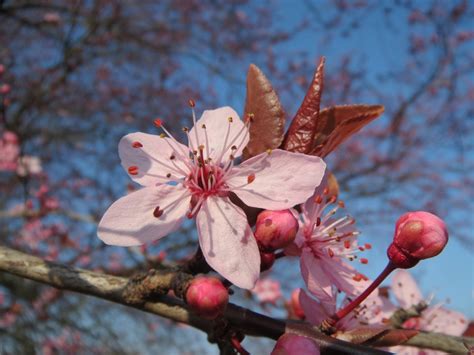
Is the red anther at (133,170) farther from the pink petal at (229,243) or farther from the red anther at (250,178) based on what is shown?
the red anther at (250,178)

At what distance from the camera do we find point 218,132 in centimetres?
147

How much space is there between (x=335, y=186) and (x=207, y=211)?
470 mm

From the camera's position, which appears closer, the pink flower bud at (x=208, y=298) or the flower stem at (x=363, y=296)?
the pink flower bud at (x=208, y=298)

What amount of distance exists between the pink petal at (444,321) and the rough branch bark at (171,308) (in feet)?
2.18

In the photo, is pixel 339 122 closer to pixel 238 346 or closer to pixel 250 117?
pixel 250 117

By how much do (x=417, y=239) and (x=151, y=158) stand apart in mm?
795

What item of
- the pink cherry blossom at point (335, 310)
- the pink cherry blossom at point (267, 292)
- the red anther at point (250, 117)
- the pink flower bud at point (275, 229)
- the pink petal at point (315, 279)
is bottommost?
the pink cherry blossom at point (267, 292)

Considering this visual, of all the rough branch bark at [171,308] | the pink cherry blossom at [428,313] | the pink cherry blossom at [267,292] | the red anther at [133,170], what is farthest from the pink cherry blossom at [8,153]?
the pink cherry blossom at [428,313]

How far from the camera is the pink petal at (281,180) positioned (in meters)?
1.19

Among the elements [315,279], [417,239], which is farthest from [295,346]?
[417,239]

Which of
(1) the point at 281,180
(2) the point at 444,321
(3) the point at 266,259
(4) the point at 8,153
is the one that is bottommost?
(4) the point at 8,153

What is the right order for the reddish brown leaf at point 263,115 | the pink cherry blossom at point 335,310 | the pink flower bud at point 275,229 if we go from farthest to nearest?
the pink cherry blossom at point 335,310
the reddish brown leaf at point 263,115
the pink flower bud at point 275,229

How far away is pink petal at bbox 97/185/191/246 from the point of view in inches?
46.8

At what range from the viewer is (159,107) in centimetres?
856
